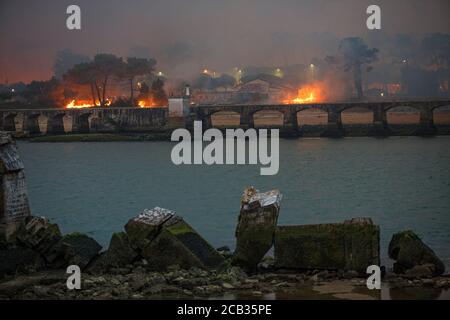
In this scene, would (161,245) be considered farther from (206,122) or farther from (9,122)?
(9,122)

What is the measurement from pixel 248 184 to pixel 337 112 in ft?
136

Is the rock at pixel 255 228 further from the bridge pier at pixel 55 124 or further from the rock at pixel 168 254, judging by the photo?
the bridge pier at pixel 55 124

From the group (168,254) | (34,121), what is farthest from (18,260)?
(34,121)

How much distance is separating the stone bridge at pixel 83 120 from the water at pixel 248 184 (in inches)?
435

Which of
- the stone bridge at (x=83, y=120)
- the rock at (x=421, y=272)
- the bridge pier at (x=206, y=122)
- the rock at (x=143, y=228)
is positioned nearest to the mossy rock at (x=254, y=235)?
the rock at (x=143, y=228)

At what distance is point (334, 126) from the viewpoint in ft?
262

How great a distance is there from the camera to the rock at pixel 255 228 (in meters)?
13.3

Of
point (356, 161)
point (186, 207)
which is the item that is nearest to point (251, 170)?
point (356, 161)

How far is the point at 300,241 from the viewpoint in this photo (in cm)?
1295

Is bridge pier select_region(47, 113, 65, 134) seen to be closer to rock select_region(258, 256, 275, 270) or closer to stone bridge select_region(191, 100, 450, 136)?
stone bridge select_region(191, 100, 450, 136)

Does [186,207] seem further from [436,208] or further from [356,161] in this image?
[356,161]
